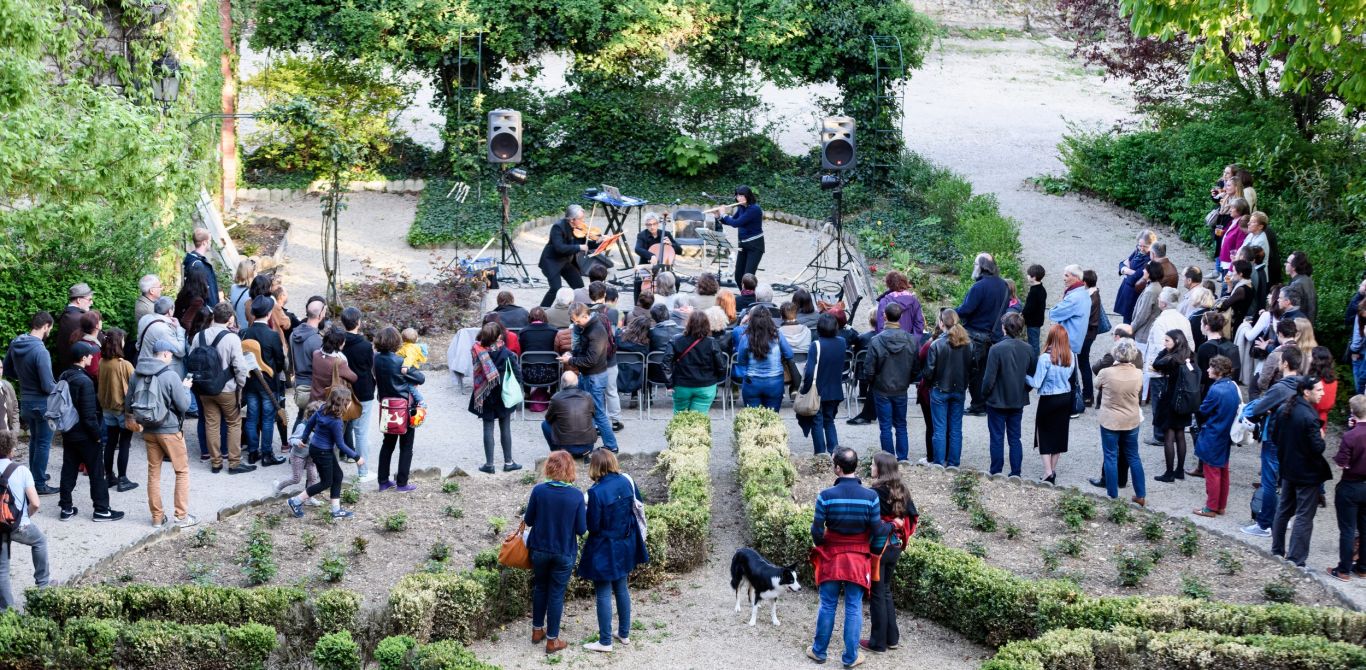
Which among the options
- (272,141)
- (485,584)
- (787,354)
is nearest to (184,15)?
(272,141)

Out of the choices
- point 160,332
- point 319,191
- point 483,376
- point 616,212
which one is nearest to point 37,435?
point 160,332

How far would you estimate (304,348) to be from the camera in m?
12.1

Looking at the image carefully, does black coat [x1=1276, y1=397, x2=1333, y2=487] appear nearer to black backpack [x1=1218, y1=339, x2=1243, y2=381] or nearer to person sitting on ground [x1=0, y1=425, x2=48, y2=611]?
black backpack [x1=1218, y1=339, x2=1243, y2=381]

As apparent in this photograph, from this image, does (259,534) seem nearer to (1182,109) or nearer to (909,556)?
(909,556)

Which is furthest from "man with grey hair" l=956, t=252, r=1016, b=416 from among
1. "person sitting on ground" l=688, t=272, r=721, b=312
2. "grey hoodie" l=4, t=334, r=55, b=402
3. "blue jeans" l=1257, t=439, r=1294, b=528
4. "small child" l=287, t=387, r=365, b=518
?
"grey hoodie" l=4, t=334, r=55, b=402

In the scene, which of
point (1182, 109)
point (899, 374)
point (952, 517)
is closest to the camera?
point (952, 517)

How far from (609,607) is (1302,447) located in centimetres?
503

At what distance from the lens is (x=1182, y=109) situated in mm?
21484

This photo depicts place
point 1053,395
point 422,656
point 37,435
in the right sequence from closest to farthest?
1. point 422,656
2. point 37,435
3. point 1053,395

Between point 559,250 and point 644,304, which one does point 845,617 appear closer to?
point 644,304

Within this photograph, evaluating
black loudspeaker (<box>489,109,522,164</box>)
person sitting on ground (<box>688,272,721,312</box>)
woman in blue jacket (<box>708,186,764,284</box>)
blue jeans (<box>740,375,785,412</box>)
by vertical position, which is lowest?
blue jeans (<box>740,375,785,412</box>)

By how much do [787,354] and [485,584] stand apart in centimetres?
424

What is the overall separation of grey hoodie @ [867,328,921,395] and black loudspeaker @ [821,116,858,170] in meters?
6.64

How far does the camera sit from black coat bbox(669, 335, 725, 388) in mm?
12586
